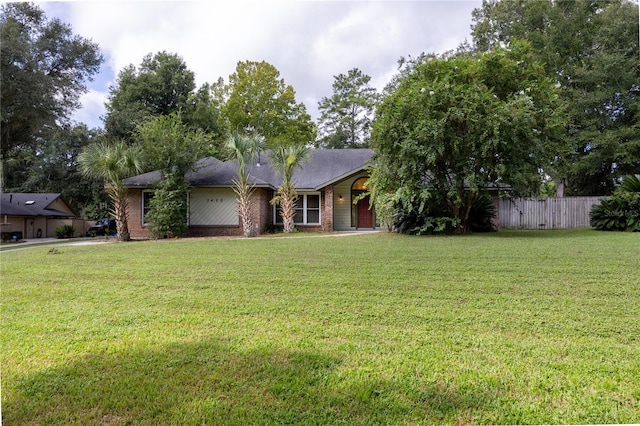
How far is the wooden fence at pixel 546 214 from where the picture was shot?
658 inches

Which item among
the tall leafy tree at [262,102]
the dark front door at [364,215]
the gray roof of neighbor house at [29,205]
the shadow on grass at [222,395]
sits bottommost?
the shadow on grass at [222,395]

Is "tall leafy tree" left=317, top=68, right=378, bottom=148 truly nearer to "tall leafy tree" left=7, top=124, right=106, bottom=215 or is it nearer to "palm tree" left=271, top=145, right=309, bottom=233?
"palm tree" left=271, top=145, right=309, bottom=233

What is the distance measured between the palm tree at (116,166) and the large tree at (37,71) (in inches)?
99.8

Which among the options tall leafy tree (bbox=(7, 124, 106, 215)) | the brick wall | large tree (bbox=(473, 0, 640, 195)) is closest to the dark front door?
the brick wall

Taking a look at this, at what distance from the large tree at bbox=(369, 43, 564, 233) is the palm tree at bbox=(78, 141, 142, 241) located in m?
9.07

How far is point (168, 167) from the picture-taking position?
14.5 meters

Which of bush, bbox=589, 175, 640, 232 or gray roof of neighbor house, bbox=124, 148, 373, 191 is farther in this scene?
gray roof of neighbor house, bbox=124, 148, 373, 191

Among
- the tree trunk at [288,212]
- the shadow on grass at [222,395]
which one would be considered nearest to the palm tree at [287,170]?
the tree trunk at [288,212]

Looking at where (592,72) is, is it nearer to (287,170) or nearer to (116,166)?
(287,170)

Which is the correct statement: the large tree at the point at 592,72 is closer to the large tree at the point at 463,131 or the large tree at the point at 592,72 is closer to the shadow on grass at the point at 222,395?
the large tree at the point at 463,131

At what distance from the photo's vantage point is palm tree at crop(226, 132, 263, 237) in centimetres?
1397

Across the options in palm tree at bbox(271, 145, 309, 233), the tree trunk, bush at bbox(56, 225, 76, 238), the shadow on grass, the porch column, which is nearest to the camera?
the shadow on grass

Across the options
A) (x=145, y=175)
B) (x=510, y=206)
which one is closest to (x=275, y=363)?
(x=145, y=175)

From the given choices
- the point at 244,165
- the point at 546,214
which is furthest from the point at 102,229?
the point at 546,214
